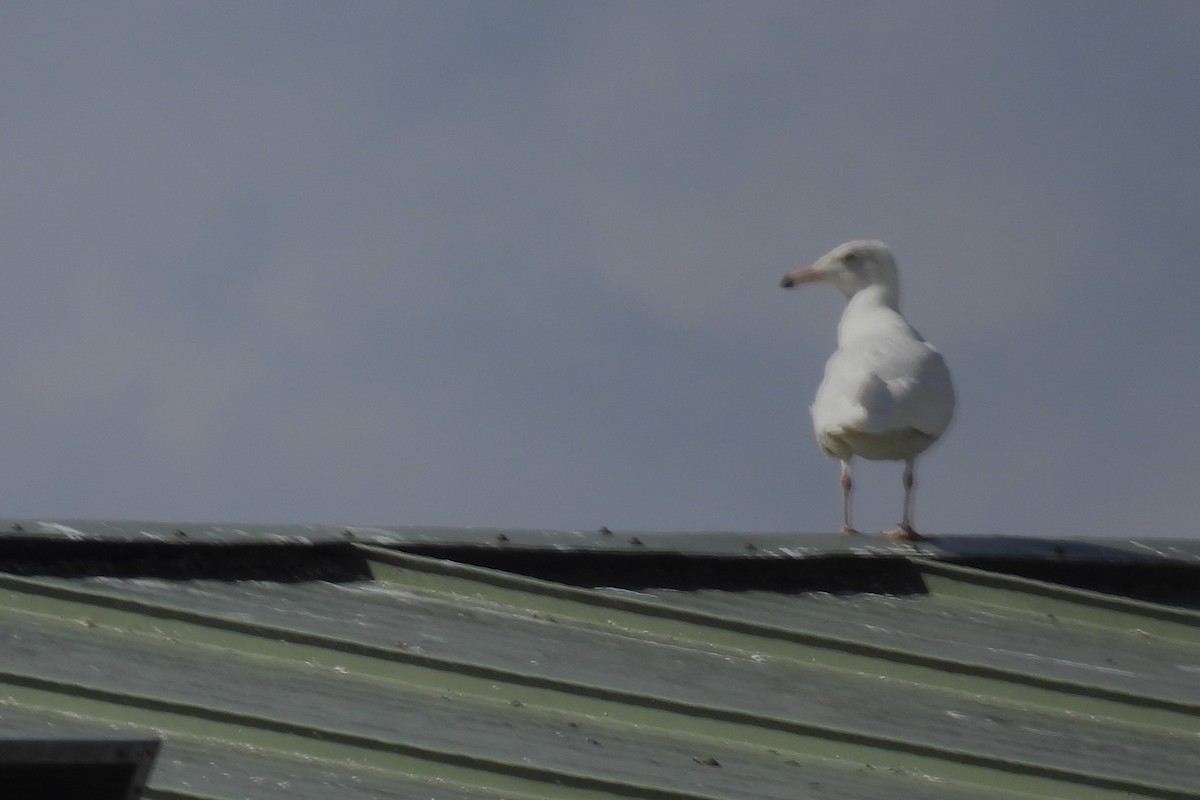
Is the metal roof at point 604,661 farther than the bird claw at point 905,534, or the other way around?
the bird claw at point 905,534

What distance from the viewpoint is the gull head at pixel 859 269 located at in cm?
998

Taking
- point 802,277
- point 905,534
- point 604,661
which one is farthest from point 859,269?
point 604,661

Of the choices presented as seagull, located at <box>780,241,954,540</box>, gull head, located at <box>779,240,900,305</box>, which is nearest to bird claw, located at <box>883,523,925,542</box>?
seagull, located at <box>780,241,954,540</box>

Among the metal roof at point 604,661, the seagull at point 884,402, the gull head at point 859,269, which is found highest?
the gull head at point 859,269

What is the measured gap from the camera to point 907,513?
25.9 feet

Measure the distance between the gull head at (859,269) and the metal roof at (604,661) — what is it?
3.37 meters

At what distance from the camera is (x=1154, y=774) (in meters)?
4.96

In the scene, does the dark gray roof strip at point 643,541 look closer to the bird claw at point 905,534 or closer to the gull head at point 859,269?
the bird claw at point 905,534

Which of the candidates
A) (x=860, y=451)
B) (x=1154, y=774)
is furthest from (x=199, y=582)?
(x=860, y=451)

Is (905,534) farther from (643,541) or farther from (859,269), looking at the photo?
(859,269)

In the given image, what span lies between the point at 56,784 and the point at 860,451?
560 centimetres

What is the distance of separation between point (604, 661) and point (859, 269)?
5.11 m

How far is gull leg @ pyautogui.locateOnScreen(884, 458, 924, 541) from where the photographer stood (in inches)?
279

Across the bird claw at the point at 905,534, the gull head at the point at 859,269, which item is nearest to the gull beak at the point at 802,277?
the gull head at the point at 859,269
